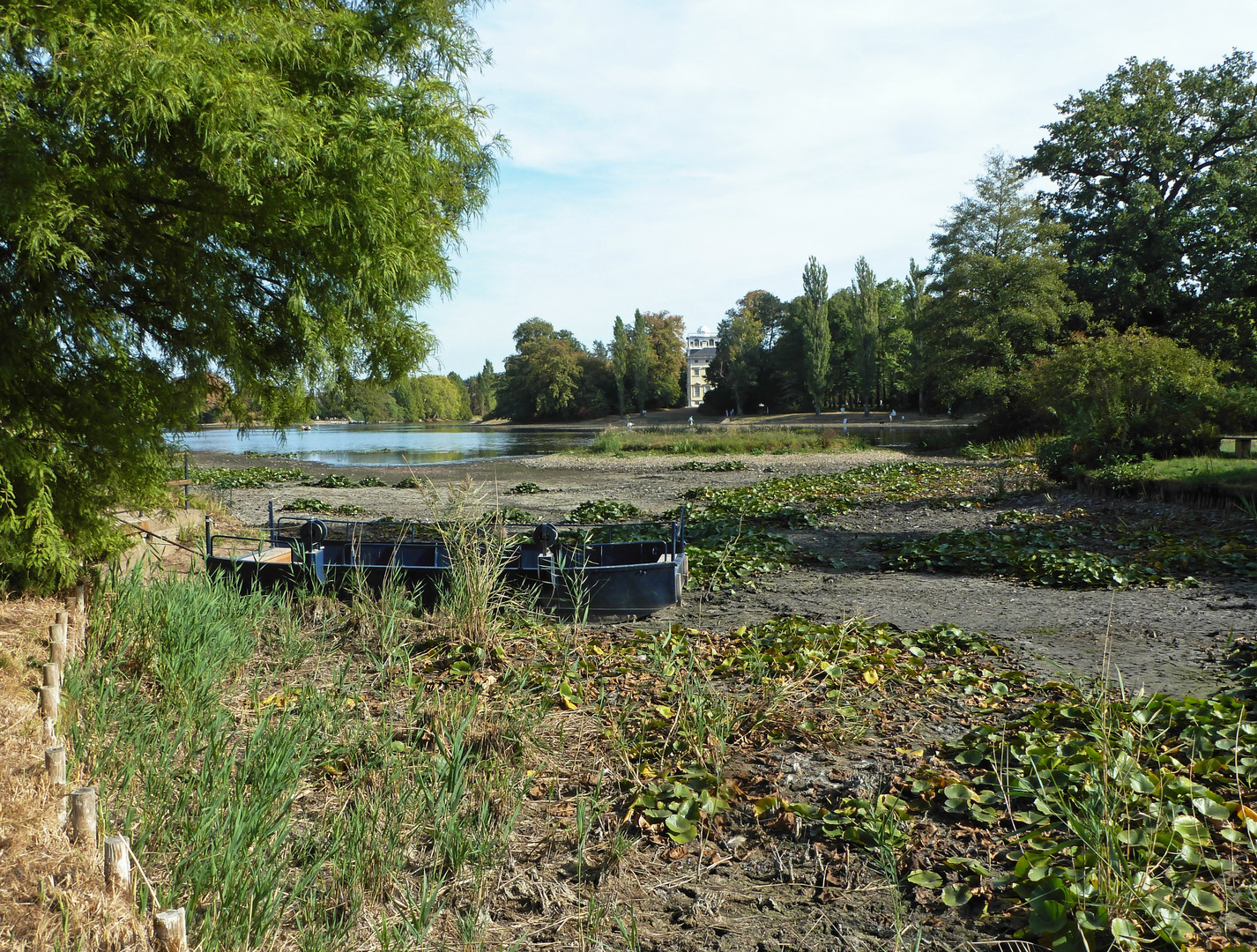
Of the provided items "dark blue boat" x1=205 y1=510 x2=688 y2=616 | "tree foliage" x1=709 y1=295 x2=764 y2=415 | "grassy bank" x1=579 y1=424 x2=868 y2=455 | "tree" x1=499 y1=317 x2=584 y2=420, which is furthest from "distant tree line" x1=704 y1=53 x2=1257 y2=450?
"tree" x1=499 y1=317 x2=584 y2=420

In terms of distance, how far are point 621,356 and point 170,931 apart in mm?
88669

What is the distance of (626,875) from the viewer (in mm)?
3787

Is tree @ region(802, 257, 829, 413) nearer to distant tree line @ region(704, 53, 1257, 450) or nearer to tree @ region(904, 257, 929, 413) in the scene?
tree @ region(904, 257, 929, 413)

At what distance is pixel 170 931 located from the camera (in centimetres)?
230

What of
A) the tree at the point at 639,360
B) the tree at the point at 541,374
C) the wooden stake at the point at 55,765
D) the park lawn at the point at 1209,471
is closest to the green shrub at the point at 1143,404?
the park lawn at the point at 1209,471

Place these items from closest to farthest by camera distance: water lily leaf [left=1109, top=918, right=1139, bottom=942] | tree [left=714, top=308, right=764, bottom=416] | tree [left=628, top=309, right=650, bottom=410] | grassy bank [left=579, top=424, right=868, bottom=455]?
1. water lily leaf [left=1109, top=918, right=1139, bottom=942]
2. grassy bank [left=579, top=424, right=868, bottom=455]
3. tree [left=714, top=308, right=764, bottom=416]
4. tree [left=628, top=309, right=650, bottom=410]

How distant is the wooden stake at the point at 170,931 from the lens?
2.30m

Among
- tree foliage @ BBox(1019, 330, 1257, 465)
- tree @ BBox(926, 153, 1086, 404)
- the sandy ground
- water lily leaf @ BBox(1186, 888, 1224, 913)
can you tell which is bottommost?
the sandy ground

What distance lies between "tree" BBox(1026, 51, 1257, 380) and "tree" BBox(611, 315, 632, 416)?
182 ft

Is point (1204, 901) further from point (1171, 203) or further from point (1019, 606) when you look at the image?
point (1171, 203)

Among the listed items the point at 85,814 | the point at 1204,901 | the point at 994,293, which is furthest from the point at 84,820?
the point at 994,293

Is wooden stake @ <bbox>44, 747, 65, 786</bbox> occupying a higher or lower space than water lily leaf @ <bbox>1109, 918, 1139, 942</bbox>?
higher

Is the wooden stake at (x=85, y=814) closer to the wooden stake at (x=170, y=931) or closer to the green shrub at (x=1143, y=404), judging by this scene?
the wooden stake at (x=170, y=931)

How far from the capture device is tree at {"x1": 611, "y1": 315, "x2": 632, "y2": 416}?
9012 centimetres
